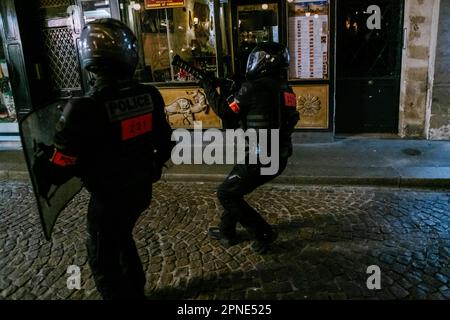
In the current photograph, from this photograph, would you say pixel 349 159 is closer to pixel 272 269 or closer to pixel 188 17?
pixel 272 269

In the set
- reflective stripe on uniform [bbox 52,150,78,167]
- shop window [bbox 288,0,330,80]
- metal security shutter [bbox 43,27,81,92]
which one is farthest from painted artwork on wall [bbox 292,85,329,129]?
reflective stripe on uniform [bbox 52,150,78,167]

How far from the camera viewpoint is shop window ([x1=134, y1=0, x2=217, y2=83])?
760 centimetres

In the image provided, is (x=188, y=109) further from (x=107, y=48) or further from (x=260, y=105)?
(x=107, y=48)

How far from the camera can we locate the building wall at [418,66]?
684 centimetres

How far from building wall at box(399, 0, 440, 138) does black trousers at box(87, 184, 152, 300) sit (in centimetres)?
618

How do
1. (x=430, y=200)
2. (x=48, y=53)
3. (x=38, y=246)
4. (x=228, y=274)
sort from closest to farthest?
(x=228, y=274) < (x=38, y=246) < (x=430, y=200) < (x=48, y=53)

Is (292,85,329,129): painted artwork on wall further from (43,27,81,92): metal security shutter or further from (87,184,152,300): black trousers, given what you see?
(87,184,152,300): black trousers

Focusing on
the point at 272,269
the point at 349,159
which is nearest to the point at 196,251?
the point at 272,269

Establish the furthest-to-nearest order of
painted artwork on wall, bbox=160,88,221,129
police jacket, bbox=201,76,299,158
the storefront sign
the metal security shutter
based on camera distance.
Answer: the metal security shutter → painted artwork on wall, bbox=160,88,221,129 → the storefront sign → police jacket, bbox=201,76,299,158

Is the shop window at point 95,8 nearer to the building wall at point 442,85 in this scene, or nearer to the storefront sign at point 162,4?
the storefront sign at point 162,4

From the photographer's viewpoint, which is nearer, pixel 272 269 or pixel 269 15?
pixel 272 269

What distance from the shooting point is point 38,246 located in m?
4.12

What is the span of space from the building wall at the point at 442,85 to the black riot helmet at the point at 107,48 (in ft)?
20.4

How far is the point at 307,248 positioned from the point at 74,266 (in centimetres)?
228
